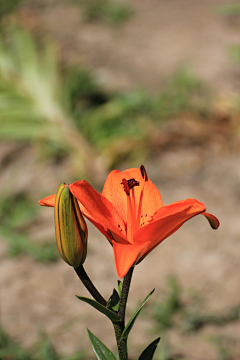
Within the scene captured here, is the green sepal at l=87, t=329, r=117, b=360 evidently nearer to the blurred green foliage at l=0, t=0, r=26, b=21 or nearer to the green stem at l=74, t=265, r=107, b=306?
the green stem at l=74, t=265, r=107, b=306

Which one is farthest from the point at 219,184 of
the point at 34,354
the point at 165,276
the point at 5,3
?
the point at 5,3

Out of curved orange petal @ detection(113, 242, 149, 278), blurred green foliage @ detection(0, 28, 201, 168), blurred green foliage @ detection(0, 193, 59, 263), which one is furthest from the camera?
blurred green foliage @ detection(0, 28, 201, 168)

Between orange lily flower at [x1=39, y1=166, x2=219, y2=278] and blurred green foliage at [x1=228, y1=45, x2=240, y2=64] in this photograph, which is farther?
blurred green foliage at [x1=228, y1=45, x2=240, y2=64]

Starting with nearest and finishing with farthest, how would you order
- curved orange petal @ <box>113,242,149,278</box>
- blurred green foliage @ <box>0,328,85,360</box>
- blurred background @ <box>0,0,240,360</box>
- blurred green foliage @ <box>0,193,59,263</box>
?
curved orange petal @ <box>113,242,149,278</box>
blurred green foliage @ <box>0,328,85,360</box>
blurred background @ <box>0,0,240,360</box>
blurred green foliage @ <box>0,193,59,263</box>

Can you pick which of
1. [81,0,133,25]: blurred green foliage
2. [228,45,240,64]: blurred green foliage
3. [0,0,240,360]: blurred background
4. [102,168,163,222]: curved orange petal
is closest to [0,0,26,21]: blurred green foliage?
[0,0,240,360]: blurred background

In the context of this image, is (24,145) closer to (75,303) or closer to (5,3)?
(75,303)

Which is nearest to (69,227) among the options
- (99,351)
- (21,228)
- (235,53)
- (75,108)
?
(99,351)

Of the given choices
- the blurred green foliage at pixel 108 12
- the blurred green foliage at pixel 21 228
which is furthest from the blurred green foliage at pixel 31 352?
the blurred green foliage at pixel 108 12
